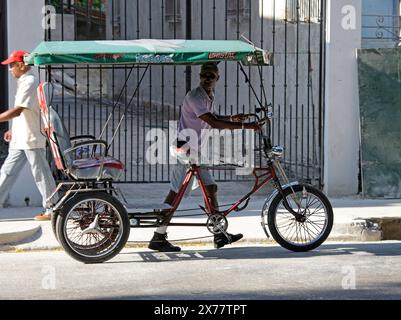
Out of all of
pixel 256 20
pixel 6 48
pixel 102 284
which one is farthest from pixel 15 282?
pixel 256 20

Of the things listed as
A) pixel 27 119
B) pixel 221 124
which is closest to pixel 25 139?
pixel 27 119

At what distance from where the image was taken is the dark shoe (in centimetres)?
855

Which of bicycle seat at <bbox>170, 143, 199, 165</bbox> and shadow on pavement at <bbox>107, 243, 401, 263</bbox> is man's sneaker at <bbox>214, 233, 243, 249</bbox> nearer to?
shadow on pavement at <bbox>107, 243, 401, 263</bbox>

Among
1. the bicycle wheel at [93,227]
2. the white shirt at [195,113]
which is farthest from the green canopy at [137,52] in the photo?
the bicycle wheel at [93,227]

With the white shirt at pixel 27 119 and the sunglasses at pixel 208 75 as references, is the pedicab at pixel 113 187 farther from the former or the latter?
the white shirt at pixel 27 119

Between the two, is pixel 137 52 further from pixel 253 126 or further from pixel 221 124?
pixel 253 126

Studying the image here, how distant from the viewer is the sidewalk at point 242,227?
9180 millimetres

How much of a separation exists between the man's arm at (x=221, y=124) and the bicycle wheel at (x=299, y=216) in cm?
72

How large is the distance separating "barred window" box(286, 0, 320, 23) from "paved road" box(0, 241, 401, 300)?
196 inches

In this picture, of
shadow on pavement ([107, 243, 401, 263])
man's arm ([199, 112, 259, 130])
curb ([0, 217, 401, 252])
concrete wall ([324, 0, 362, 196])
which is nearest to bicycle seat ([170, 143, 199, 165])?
man's arm ([199, 112, 259, 130])

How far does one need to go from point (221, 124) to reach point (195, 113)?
0.28m

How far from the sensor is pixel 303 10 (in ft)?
46.4
